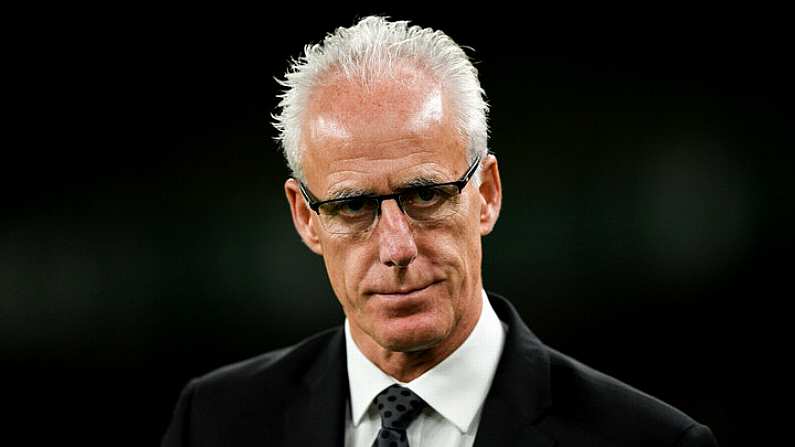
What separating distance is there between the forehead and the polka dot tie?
50 cm

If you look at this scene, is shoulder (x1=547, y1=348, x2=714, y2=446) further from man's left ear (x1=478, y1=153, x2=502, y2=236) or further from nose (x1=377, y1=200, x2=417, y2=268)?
nose (x1=377, y1=200, x2=417, y2=268)

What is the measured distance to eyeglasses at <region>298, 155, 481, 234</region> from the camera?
218 centimetres

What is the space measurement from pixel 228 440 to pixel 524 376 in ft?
2.40

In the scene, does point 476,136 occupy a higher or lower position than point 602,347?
higher

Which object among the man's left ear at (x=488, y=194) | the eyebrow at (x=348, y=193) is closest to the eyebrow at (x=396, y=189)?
the eyebrow at (x=348, y=193)

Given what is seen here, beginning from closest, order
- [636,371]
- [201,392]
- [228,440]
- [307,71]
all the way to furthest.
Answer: [307,71]
[228,440]
[201,392]
[636,371]

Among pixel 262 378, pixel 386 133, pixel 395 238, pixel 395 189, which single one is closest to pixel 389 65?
pixel 386 133

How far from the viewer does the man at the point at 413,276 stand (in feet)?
7.16

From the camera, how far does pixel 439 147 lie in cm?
219

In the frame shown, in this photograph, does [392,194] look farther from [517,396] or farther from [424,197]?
[517,396]

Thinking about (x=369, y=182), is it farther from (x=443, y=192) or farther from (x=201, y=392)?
(x=201, y=392)

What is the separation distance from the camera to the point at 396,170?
2160 millimetres

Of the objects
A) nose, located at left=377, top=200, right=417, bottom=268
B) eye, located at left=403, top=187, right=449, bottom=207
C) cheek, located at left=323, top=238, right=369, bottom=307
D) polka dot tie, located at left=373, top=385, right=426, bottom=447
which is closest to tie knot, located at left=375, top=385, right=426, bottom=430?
polka dot tie, located at left=373, top=385, right=426, bottom=447

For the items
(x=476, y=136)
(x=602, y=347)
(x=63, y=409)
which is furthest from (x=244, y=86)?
(x=476, y=136)
